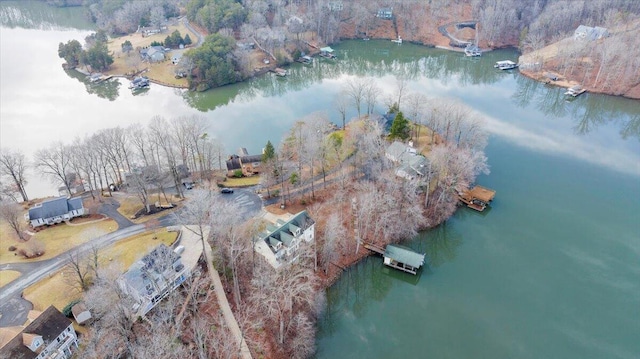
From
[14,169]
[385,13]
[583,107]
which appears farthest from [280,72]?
[583,107]

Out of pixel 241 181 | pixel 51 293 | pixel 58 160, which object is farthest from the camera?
pixel 241 181

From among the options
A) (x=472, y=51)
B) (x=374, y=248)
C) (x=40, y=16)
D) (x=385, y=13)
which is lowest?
(x=374, y=248)

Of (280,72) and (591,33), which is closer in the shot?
(280,72)

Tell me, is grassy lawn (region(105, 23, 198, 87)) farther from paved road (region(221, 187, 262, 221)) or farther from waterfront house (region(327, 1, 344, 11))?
paved road (region(221, 187, 262, 221))

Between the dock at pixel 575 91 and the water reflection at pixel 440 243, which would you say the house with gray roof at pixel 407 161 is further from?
the dock at pixel 575 91

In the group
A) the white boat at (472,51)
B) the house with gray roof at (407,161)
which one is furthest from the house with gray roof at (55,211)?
the white boat at (472,51)

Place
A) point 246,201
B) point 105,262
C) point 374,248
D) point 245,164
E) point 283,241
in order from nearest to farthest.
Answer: point 105,262
point 283,241
point 374,248
point 246,201
point 245,164

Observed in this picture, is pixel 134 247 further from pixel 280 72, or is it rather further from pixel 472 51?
pixel 472 51
